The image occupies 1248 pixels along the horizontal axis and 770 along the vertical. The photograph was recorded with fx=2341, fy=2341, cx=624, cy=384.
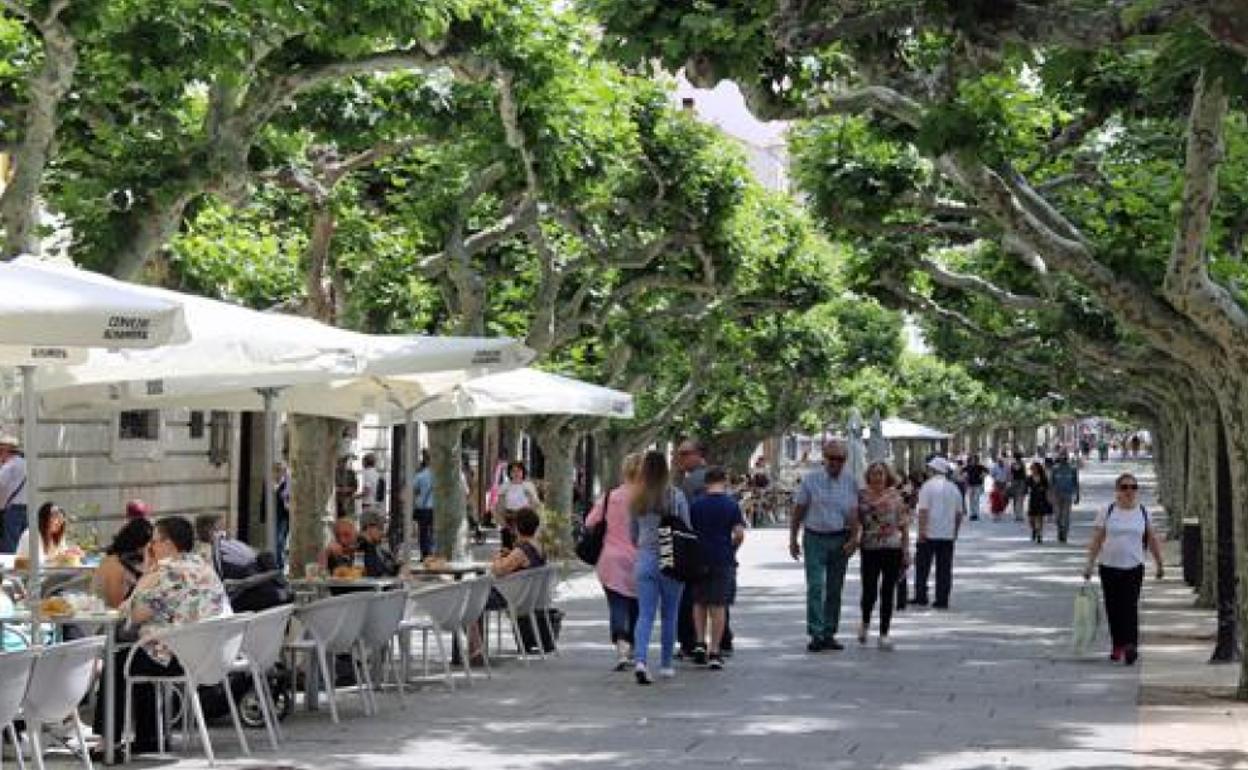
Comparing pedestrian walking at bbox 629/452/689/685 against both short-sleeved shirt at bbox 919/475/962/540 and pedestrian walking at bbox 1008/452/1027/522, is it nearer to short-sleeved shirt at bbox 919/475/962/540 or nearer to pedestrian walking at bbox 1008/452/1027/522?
short-sleeved shirt at bbox 919/475/962/540

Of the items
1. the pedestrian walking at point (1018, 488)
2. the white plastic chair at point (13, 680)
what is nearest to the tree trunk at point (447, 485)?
the white plastic chair at point (13, 680)

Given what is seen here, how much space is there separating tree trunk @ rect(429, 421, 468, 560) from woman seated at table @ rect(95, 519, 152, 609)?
13.6 meters

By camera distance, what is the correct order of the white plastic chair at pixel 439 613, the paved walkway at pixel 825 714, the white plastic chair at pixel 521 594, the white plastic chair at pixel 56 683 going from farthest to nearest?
the white plastic chair at pixel 521 594
the white plastic chair at pixel 439 613
the paved walkway at pixel 825 714
the white plastic chair at pixel 56 683

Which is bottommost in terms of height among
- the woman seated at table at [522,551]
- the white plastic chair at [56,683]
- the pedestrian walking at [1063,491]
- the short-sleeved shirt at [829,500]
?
the white plastic chair at [56,683]

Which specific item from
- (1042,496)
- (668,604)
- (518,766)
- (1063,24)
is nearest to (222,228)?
(668,604)

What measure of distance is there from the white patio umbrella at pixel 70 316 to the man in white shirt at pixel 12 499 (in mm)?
8926

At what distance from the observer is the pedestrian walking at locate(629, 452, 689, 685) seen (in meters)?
16.5

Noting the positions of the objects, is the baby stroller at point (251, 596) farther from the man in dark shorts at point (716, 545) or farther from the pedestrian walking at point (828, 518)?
the pedestrian walking at point (828, 518)

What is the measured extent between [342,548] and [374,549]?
1.09 ft

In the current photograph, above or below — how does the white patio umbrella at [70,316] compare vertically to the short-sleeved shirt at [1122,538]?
above

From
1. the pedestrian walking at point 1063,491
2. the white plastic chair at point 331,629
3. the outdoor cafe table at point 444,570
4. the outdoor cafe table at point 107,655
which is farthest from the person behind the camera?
the pedestrian walking at point 1063,491

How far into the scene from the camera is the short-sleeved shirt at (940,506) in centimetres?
2445

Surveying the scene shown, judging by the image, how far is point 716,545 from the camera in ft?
56.3

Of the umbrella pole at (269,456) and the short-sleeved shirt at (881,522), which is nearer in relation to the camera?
the umbrella pole at (269,456)
